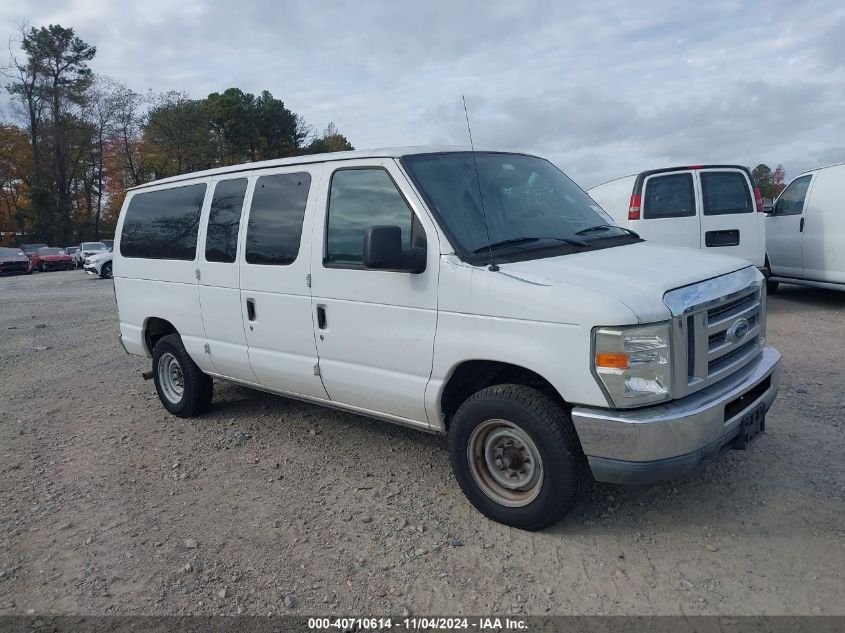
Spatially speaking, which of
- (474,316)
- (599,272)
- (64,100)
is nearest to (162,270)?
(474,316)

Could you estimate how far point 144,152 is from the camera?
48781mm

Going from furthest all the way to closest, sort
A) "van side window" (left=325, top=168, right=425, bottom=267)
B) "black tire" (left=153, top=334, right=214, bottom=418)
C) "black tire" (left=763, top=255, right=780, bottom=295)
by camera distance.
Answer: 1. "black tire" (left=763, top=255, right=780, bottom=295)
2. "black tire" (left=153, top=334, right=214, bottom=418)
3. "van side window" (left=325, top=168, right=425, bottom=267)

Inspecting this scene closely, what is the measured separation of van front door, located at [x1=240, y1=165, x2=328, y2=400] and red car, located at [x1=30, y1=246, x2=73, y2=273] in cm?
3592

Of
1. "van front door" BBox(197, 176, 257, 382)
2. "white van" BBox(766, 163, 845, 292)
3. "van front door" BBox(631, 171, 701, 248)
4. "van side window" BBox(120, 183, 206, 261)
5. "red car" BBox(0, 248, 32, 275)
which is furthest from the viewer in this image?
"red car" BBox(0, 248, 32, 275)

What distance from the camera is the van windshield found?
12.2 ft

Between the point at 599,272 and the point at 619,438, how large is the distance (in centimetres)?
86

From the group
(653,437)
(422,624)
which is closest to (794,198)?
A: (653,437)

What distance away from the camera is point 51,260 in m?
35.3

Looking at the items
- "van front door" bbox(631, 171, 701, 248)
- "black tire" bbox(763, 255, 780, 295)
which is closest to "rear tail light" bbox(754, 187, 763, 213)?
"van front door" bbox(631, 171, 701, 248)

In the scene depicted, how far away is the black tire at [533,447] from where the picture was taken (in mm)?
3275

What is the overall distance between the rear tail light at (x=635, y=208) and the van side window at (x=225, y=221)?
6203mm

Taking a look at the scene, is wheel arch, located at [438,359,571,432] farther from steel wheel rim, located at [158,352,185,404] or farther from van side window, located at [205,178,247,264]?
steel wheel rim, located at [158,352,185,404]

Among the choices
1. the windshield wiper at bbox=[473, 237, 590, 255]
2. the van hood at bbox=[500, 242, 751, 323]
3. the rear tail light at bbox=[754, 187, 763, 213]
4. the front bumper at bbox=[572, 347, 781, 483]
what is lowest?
the front bumper at bbox=[572, 347, 781, 483]

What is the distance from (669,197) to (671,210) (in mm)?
206
